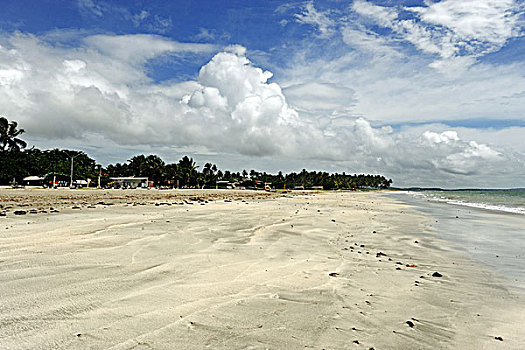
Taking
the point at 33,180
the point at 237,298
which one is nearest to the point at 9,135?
the point at 33,180

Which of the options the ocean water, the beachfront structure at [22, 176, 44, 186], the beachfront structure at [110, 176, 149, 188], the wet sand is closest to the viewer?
the wet sand

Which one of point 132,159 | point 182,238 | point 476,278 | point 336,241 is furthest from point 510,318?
point 132,159

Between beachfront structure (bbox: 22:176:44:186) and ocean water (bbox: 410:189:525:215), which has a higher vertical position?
beachfront structure (bbox: 22:176:44:186)

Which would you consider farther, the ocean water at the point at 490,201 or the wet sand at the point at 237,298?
the ocean water at the point at 490,201

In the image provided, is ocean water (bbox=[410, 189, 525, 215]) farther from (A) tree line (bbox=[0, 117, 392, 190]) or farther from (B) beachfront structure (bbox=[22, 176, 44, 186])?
(B) beachfront structure (bbox=[22, 176, 44, 186])

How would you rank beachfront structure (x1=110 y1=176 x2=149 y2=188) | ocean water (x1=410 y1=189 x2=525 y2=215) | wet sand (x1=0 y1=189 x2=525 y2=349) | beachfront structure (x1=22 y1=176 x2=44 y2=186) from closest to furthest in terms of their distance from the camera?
wet sand (x1=0 y1=189 x2=525 y2=349) < ocean water (x1=410 y1=189 x2=525 y2=215) < beachfront structure (x1=22 y1=176 x2=44 y2=186) < beachfront structure (x1=110 y1=176 x2=149 y2=188)

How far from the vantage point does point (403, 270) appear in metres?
6.09

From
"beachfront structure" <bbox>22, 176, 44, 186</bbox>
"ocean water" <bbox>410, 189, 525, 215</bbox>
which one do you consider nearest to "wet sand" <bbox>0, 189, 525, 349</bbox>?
"ocean water" <bbox>410, 189, 525, 215</bbox>

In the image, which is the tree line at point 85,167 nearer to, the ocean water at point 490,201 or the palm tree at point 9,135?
the palm tree at point 9,135

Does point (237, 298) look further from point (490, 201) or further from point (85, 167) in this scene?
point (85, 167)

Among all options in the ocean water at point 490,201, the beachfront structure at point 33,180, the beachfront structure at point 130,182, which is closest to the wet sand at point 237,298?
the ocean water at point 490,201

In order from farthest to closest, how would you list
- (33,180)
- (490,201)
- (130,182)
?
1. (130,182)
2. (33,180)
3. (490,201)

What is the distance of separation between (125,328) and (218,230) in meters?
6.80

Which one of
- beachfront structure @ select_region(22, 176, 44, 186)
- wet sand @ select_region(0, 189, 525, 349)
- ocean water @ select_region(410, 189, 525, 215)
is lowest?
ocean water @ select_region(410, 189, 525, 215)
